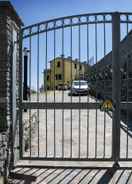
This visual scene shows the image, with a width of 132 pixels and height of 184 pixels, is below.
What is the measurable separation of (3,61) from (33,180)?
6.60ft

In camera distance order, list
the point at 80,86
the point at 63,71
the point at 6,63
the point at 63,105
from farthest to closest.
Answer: the point at 80,86 < the point at 63,71 < the point at 63,105 < the point at 6,63

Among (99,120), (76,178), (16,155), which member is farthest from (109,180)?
(99,120)

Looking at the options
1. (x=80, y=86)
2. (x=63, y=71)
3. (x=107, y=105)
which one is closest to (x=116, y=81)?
(x=107, y=105)

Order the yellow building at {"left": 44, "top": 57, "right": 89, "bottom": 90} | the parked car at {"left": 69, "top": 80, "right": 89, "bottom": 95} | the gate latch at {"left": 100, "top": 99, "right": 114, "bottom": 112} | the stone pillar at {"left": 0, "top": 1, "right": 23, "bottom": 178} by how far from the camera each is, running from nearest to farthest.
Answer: the stone pillar at {"left": 0, "top": 1, "right": 23, "bottom": 178} → the gate latch at {"left": 100, "top": 99, "right": 114, "bottom": 112} → the yellow building at {"left": 44, "top": 57, "right": 89, "bottom": 90} → the parked car at {"left": 69, "top": 80, "right": 89, "bottom": 95}

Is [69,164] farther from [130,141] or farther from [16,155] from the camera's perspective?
[130,141]

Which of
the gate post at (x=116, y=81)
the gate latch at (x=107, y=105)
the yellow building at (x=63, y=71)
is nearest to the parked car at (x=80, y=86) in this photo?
the yellow building at (x=63, y=71)

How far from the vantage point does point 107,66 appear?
9352mm

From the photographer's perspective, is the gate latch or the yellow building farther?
the yellow building

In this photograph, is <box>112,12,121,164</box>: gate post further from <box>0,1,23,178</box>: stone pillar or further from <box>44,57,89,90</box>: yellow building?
<box>0,1,23,178</box>: stone pillar

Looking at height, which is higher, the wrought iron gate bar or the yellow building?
the yellow building

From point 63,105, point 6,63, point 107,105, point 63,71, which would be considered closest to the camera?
point 6,63

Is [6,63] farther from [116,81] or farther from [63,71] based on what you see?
[116,81]

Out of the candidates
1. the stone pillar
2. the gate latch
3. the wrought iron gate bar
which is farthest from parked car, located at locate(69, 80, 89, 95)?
the stone pillar

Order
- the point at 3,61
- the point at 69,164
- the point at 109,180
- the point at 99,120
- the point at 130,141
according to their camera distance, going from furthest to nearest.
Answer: the point at 99,120
the point at 130,141
the point at 69,164
the point at 3,61
the point at 109,180
